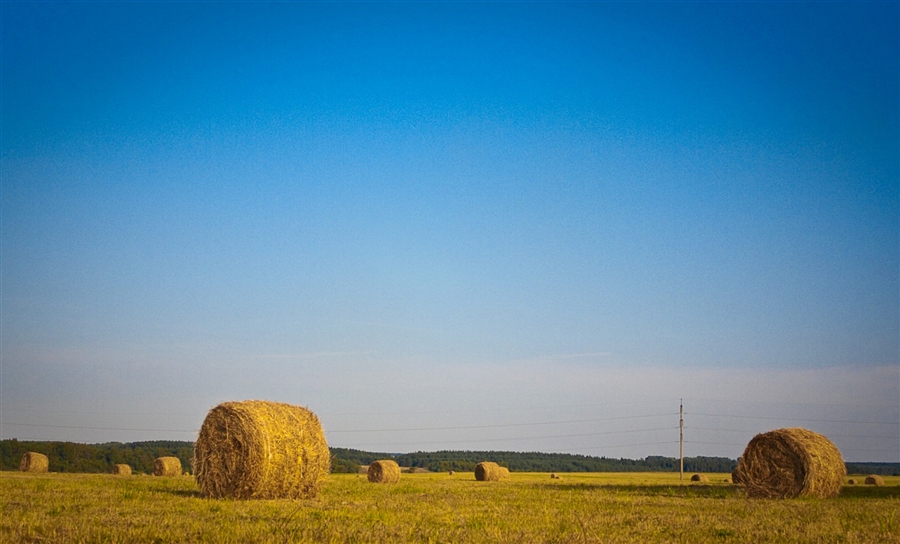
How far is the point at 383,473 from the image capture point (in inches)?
1419

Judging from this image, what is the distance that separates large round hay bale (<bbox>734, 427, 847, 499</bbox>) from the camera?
78.7ft

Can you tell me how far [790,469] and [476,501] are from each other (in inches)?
515

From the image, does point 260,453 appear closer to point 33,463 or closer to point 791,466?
point 791,466

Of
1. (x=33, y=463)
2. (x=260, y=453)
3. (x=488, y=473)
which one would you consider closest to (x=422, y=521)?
(x=260, y=453)

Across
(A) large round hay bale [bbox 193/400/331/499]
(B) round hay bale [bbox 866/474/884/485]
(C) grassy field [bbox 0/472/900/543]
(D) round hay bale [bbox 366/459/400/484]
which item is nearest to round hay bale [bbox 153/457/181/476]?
(D) round hay bale [bbox 366/459/400/484]

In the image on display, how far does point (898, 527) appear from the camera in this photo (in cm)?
1262

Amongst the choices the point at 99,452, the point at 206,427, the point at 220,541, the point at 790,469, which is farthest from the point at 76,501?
the point at 99,452

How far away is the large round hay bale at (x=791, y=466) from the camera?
944 inches

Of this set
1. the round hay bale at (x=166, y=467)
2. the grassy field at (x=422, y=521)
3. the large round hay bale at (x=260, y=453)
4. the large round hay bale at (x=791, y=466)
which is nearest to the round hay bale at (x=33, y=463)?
the round hay bale at (x=166, y=467)

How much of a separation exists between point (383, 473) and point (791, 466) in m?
18.9

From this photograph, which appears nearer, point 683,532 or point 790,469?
point 683,532

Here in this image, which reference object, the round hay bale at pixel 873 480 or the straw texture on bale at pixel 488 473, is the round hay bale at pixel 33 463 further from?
the round hay bale at pixel 873 480

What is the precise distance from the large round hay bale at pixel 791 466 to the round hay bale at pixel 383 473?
662 inches

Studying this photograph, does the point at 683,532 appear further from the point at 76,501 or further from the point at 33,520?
the point at 76,501
